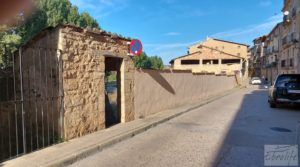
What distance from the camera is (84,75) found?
7.73 m

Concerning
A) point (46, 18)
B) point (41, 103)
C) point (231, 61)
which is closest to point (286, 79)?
point (41, 103)

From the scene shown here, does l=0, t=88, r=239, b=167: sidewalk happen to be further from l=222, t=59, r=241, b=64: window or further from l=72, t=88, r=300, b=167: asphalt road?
l=222, t=59, r=241, b=64: window

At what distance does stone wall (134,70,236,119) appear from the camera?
11.1 m

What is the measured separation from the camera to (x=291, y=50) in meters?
41.6

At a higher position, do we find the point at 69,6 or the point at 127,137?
the point at 69,6

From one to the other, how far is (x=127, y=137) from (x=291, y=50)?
1587 inches

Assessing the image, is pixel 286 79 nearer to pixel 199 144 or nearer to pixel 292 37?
pixel 199 144

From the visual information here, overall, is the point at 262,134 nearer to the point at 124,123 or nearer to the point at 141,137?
the point at 141,137

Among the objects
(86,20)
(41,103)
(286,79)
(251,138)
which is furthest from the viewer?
(86,20)

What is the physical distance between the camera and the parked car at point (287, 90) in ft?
45.0

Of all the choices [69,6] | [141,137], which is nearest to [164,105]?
[141,137]

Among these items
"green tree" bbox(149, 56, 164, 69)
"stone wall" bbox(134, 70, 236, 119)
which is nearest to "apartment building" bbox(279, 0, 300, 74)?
"stone wall" bbox(134, 70, 236, 119)

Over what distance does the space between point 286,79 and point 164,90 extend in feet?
20.5

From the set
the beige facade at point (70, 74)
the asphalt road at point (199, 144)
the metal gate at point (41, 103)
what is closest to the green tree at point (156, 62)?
the asphalt road at point (199, 144)
